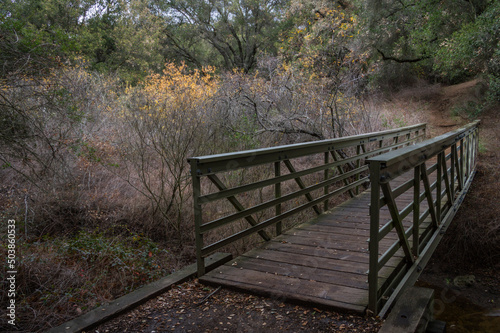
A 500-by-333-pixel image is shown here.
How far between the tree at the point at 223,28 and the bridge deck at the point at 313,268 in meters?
22.3

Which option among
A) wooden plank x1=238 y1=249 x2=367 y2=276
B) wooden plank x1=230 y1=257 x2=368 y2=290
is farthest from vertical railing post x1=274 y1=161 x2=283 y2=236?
wooden plank x1=230 y1=257 x2=368 y2=290

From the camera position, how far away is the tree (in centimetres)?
2514

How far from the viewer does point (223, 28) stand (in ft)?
86.3

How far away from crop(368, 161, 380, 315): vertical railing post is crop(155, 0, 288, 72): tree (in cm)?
2398

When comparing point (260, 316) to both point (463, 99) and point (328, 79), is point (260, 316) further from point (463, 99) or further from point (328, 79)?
point (463, 99)

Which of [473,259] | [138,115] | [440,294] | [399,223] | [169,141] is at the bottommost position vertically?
[440,294]

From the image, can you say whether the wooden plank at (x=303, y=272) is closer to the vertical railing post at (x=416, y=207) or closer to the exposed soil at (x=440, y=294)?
the exposed soil at (x=440, y=294)

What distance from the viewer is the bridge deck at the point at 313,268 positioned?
125 inches

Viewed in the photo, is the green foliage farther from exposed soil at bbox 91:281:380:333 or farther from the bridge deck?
exposed soil at bbox 91:281:380:333

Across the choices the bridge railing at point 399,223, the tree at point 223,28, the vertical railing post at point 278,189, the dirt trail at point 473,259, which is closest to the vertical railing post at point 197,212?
the vertical railing post at point 278,189

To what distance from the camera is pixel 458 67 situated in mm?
15914

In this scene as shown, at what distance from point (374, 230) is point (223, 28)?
84.9 feet

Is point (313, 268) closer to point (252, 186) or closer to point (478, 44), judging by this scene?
point (252, 186)

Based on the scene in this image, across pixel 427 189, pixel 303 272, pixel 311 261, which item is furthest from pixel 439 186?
pixel 303 272
